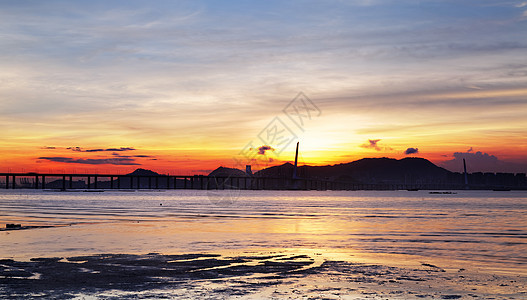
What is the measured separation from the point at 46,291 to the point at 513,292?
14.6 meters

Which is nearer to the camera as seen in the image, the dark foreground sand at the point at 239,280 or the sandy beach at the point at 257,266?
the dark foreground sand at the point at 239,280

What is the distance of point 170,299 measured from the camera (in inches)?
664

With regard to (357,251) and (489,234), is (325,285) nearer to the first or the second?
(357,251)

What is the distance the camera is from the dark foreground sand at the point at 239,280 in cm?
1772

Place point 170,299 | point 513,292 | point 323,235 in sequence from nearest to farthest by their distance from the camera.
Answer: point 170,299, point 513,292, point 323,235

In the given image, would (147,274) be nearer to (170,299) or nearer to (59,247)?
(170,299)

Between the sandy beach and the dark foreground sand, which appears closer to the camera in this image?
the dark foreground sand

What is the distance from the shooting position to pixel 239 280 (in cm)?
2014

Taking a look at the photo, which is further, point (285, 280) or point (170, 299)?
point (285, 280)

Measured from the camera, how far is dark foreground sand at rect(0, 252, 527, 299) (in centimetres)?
1772

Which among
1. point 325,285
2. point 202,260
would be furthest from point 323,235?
point 325,285

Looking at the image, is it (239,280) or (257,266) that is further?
(257,266)

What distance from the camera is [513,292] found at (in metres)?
18.2

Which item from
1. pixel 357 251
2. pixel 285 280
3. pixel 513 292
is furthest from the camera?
pixel 357 251
